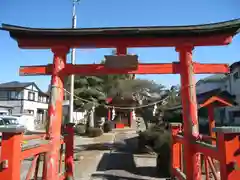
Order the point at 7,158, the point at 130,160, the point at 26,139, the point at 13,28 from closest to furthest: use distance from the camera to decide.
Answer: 1. the point at 7,158
2. the point at 26,139
3. the point at 13,28
4. the point at 130,160

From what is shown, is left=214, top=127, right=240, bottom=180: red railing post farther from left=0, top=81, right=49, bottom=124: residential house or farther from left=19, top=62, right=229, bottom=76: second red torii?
left=0, top=81, right=49, bottom=124: residential house

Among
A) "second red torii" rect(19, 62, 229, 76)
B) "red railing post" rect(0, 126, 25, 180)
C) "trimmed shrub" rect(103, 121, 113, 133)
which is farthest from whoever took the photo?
"trimmed shrub" rect(103, 121, 113, 133)

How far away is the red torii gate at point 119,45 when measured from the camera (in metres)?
5.82

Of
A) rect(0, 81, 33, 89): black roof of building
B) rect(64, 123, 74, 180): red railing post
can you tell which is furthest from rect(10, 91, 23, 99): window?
rect(64, 123, 74, 180): red railing post

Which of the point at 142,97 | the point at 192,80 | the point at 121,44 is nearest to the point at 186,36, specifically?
the point at 192,80

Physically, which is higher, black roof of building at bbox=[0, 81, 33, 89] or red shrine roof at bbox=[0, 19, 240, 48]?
black roof of building at bbox=[0, 81, 33, 89]

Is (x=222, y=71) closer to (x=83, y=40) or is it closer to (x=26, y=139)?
(x=83, y=40)

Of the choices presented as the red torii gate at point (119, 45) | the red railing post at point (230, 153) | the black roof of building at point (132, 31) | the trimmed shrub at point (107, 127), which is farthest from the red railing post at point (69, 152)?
the trimmed shrub at point (107, 127)

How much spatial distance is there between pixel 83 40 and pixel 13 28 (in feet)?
6.12

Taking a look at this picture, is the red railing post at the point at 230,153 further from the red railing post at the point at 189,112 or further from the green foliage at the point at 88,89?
the green foliage at the point at 88,89

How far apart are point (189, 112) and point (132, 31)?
2.56 meters

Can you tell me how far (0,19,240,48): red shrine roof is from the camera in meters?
5.92

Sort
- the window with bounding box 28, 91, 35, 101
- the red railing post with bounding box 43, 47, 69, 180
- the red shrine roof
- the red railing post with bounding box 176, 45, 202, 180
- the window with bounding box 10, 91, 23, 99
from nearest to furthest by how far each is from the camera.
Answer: the red railing post with bounding box 176, 45, 202, 180 → the red railing post with bounding box 43, 47, 69, 180 → the red shrine roof → the window with bounding box 10, 91, 23, 99 → the window with bounding box 28, 91, 35, 101

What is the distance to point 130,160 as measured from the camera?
10.7 meters
